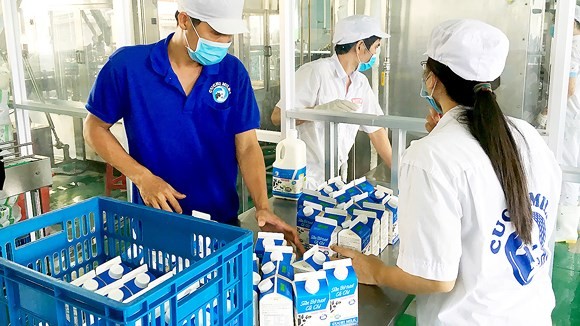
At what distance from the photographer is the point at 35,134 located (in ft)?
12.9

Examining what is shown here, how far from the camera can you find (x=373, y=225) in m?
1.34

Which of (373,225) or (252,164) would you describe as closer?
(373,225)

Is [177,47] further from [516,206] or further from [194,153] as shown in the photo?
[516,206]

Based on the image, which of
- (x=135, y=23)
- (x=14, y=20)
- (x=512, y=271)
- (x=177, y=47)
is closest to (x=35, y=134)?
(x=14, y=20)

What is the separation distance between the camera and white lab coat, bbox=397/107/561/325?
94cm

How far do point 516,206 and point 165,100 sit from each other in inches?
37.7

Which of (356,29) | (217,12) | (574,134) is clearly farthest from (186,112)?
(574,134)

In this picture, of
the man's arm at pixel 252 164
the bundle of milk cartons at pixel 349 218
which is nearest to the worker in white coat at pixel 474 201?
the bundle of milk cartons at pixel 349 218

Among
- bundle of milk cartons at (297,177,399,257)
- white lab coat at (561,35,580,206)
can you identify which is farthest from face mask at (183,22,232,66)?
white lab coat at (561,35,580,206)

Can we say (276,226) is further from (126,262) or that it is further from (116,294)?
(116,294)

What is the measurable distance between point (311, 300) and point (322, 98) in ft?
4.66

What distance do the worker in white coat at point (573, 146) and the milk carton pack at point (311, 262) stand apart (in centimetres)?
194

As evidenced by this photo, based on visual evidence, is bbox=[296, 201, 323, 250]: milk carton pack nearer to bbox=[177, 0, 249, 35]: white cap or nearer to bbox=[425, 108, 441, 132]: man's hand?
bbox=[425, 108, 441, 132]: man's hand

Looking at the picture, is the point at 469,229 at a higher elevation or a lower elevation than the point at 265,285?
higher
